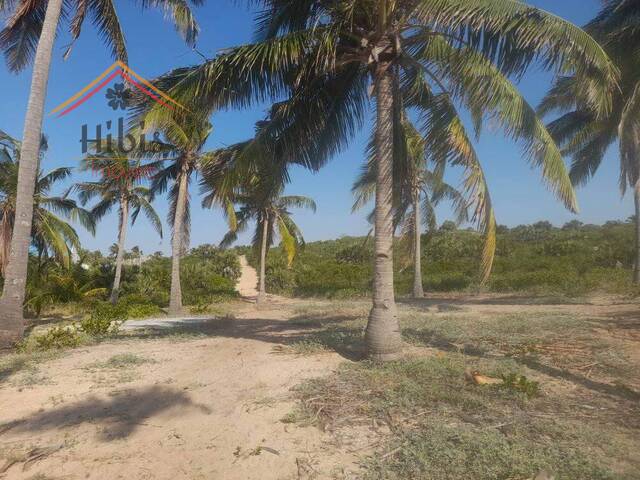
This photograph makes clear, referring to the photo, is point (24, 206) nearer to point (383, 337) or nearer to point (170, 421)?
point (170, 421)

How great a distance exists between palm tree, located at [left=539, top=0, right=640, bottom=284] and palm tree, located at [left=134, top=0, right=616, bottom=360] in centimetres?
87

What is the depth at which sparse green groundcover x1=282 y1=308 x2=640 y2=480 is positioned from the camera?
285cm

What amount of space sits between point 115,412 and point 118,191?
15363 millimetres

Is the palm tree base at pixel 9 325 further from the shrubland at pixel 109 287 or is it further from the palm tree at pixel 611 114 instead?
the palm tree at pixel 611 114

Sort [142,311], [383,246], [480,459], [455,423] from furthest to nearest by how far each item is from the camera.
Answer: [142,311] → [383,246] → [455,423] → [480,459]

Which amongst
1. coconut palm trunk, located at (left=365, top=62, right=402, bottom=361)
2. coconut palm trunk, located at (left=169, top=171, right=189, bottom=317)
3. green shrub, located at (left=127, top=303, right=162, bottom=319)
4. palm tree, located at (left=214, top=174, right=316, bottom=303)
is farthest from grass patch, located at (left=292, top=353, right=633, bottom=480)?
palm tree, located at (left=214, top=174, right=316, bottom=303)

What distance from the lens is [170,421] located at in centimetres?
396

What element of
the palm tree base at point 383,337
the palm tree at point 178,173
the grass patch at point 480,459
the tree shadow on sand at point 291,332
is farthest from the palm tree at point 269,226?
the grass patch at point 480,459

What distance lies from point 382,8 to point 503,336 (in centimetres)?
547

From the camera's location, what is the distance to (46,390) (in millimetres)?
4883

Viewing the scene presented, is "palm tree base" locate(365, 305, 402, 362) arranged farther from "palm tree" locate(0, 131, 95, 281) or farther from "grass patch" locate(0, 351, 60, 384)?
"palm tree" locate(0, 131, 95, 281)

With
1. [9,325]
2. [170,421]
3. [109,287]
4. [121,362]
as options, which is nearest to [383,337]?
[170,421]

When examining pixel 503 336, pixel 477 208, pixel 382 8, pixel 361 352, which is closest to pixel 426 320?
pixel 503 336

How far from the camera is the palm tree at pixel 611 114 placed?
9.38 meters
